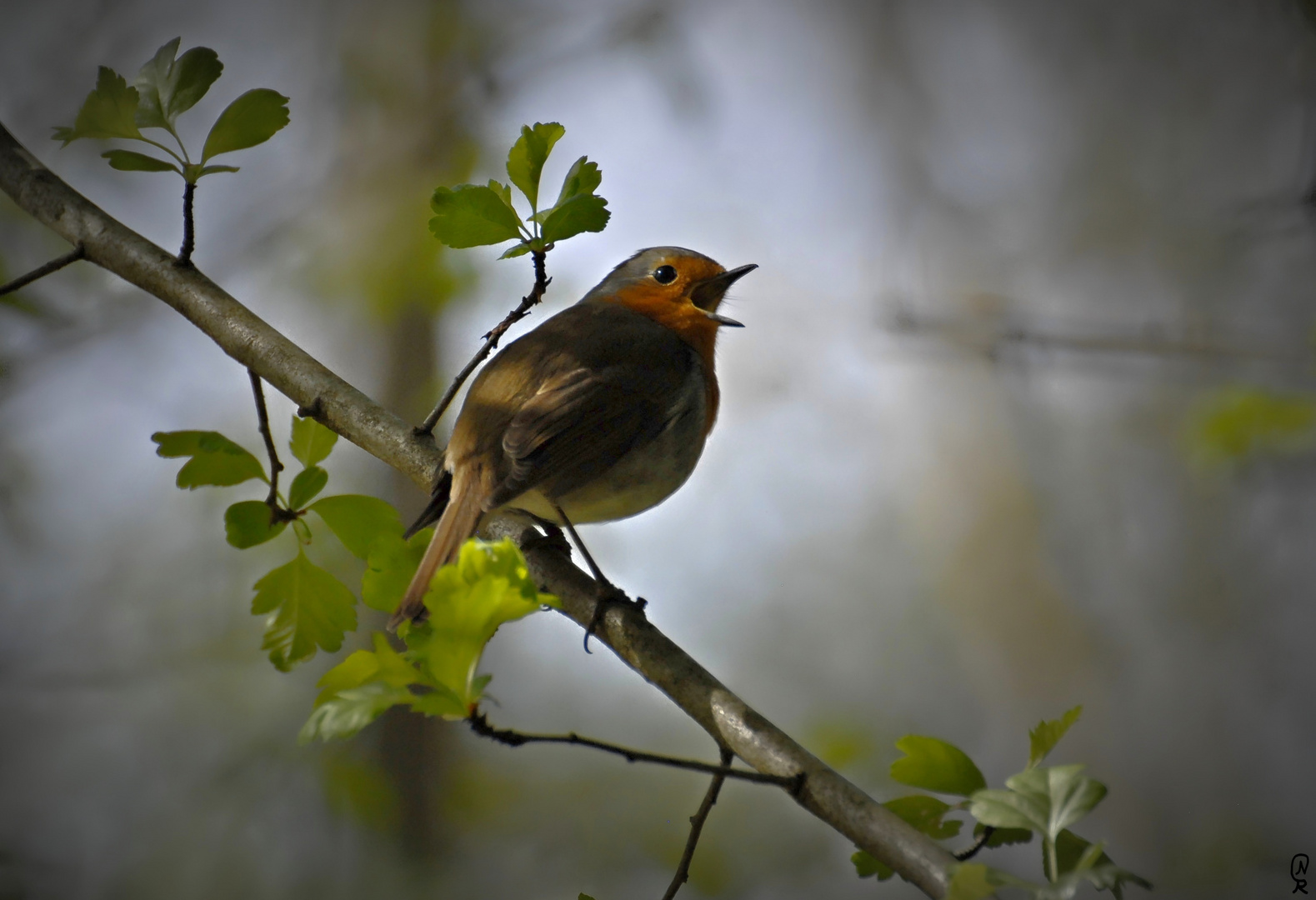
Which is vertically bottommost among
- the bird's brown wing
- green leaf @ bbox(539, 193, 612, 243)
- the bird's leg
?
the bird's leg

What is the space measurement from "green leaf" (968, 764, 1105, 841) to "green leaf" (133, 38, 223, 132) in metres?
1.06

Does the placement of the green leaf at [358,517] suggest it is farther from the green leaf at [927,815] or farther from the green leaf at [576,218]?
the green leaf at [927,815]

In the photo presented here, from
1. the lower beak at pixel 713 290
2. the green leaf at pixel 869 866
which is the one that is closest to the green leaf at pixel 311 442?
the green leaf at pixel 869 866

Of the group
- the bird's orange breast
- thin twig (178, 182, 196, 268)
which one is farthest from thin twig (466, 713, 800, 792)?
the bird's orange breast

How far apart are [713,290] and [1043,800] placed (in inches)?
53.7

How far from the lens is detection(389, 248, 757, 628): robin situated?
1.30 m

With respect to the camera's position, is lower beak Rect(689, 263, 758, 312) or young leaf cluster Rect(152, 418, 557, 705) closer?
young leaf cluster Rect(152, 418, 557, 705)

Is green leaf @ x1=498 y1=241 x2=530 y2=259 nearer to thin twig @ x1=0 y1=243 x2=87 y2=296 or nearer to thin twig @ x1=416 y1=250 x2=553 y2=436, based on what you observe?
thin twig @ x1=416 y1=250 x2=553 y2=436

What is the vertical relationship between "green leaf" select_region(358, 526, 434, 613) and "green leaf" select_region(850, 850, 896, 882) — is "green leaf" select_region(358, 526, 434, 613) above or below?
above

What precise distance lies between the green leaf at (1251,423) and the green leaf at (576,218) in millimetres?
2207

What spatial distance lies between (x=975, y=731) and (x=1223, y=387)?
1289 mm

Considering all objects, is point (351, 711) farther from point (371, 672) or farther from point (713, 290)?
point (713, 290)

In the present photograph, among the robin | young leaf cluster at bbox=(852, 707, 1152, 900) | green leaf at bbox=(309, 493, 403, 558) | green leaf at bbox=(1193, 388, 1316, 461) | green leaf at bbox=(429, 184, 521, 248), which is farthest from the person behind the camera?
green leaf at bbox=(1193, 388, 1316, 461)

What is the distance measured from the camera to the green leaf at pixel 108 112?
3.07 ft
